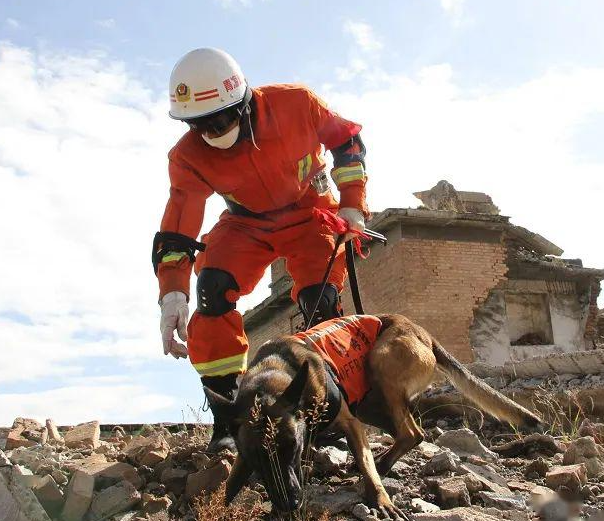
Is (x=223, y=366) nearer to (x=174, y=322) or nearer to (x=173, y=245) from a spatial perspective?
(x=174, y=322)

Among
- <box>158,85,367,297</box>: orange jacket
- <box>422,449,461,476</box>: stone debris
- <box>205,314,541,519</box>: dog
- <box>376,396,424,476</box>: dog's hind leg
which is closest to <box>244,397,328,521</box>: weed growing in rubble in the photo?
<box>205,314,541,519</box>: dog

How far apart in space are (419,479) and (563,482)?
0.79 meters

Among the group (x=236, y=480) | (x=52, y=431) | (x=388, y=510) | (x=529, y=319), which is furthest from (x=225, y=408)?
(x=529, y=319)

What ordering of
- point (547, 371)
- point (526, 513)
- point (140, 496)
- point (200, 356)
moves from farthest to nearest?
point (547, 371) → point (200, 356) → point (140, 496) → point (526, 513)

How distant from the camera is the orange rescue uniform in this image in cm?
513

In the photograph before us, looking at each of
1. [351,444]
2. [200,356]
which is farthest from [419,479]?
[200,356]

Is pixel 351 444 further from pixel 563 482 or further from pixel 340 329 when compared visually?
pixel 563 482

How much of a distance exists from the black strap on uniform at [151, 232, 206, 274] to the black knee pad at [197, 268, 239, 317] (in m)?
0.17

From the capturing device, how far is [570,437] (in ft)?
19.6

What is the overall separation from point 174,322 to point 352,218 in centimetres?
141

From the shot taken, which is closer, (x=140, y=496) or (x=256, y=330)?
(x=140, y=496)

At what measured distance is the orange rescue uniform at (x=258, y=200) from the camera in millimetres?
5133

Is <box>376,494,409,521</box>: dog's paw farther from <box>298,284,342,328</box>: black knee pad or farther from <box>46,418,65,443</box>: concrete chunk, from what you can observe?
<box>46,418,65,443</box>: concrete chunk

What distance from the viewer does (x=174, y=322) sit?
5.04 m
